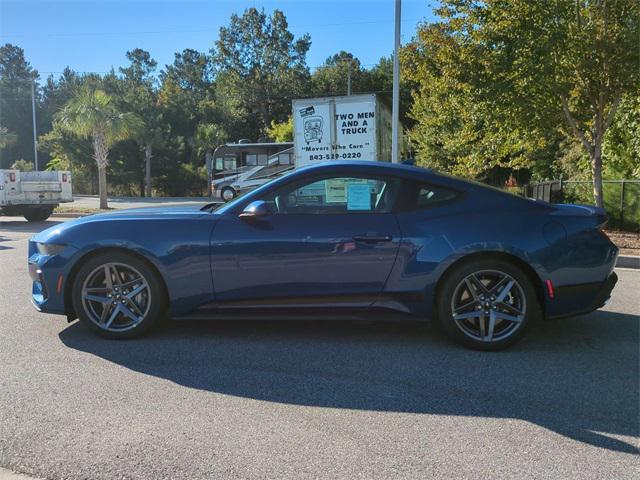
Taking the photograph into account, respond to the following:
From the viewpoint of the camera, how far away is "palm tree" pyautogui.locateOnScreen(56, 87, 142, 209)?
22.1 m

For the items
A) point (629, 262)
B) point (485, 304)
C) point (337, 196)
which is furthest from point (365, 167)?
point (629, 262)

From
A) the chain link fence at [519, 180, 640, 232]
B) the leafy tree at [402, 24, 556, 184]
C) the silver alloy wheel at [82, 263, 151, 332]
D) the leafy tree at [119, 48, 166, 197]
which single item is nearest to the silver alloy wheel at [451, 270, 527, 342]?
the silver alloy wheel at [82, 263, 151, 332]

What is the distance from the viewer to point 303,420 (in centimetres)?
317

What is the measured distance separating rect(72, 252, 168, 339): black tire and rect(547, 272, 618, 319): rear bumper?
3.23 m

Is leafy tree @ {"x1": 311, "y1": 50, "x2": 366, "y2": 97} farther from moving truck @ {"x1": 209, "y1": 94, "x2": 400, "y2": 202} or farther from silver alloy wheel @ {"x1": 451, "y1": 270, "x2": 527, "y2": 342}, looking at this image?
silver alloy wheel @ {"x1": 451, "y1": 270, "x2": 527, "y2": 342}

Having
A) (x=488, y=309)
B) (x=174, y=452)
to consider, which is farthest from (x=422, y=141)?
(x=174, y=452)

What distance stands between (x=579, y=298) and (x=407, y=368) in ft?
5.15

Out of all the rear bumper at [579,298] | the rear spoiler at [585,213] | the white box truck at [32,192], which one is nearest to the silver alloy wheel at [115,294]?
the rear bumper at [579,298]

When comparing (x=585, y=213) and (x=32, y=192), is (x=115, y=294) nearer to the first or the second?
(x=585, y=213)

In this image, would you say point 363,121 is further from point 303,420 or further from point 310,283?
point 303,420

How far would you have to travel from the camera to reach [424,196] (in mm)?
4426

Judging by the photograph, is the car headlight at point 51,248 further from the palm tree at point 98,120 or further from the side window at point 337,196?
the palm tree at point 98,120

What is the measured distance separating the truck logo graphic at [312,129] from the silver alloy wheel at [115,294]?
7.46 meters

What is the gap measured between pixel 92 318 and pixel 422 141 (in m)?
26.6
